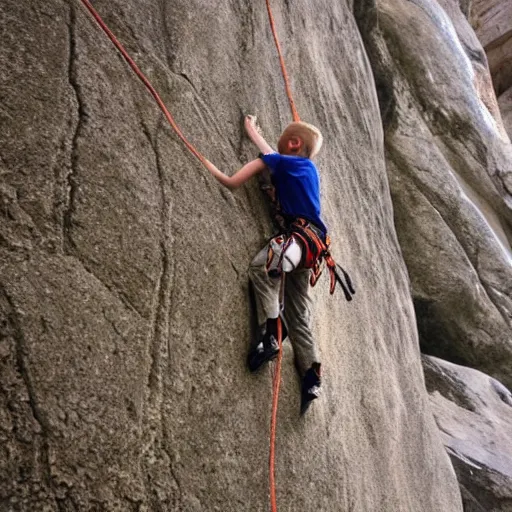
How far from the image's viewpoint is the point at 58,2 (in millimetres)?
3025

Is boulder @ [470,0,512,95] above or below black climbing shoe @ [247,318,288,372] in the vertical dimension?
above

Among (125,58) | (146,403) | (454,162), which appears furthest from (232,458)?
(454,162)

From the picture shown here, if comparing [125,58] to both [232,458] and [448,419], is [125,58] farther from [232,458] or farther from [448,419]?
[448,419]

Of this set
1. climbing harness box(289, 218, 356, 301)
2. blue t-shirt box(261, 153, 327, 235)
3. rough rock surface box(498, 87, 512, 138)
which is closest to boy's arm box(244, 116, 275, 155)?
blue t-shirt box(261, 153, 327, 235)

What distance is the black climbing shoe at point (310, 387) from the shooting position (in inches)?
141

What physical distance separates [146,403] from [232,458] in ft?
2.05

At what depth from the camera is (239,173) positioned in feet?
12.0

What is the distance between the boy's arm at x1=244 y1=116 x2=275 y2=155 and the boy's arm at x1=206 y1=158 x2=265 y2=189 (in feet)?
0.44

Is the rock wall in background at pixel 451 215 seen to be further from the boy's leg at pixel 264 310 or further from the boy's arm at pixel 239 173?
the boy's arm at pixel 239 173

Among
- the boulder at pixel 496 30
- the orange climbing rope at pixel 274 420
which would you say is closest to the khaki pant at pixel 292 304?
the orange climbing rope at pixel 274 420

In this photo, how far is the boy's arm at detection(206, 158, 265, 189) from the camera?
11.7ft

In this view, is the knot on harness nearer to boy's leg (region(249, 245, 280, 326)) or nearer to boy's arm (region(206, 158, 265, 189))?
boy's leg (region(249, 245, 280, 326))

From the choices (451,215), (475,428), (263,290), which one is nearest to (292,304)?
(263,290)

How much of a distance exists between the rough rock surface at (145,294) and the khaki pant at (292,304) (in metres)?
0.09
